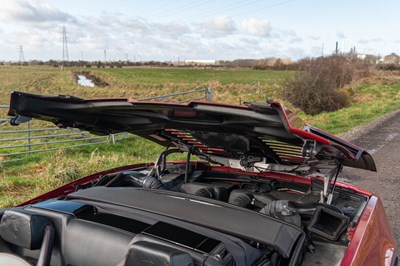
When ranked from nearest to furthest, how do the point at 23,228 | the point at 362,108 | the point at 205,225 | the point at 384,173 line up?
the point at 23,228 → the point at 205,225 → the point at 384,173 → the point at 362,108

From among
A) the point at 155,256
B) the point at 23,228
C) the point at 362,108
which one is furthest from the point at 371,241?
the point at 362,108

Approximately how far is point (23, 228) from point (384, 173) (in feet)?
24.3

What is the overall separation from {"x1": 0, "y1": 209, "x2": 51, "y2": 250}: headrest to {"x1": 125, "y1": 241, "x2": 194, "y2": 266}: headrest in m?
0.56

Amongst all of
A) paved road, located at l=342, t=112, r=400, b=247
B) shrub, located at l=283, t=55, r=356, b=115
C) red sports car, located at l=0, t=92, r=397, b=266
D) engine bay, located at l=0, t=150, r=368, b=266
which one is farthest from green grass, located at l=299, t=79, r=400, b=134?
engine bay, located at l=0, t=150, r=368, b=266

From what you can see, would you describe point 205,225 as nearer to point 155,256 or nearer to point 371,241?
point 155,256

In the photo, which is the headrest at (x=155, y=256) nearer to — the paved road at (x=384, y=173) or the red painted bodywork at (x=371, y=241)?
the red painted bodywork at (x=371, y=241)

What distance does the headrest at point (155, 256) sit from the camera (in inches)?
62.7

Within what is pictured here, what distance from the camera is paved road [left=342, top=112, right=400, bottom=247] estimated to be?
5898 millimetres

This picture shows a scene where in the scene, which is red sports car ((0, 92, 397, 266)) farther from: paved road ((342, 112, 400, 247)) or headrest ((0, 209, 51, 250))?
paved road ((342, 112, 400, 247))

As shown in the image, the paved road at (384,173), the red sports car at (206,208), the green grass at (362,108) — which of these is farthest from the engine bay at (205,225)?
the green grass at (362,108)

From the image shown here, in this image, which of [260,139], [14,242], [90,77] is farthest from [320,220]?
[90,77]

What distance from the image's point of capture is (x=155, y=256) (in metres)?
1.61

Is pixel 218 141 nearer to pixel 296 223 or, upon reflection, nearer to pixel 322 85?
pixel 296 223

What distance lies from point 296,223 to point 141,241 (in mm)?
1237
